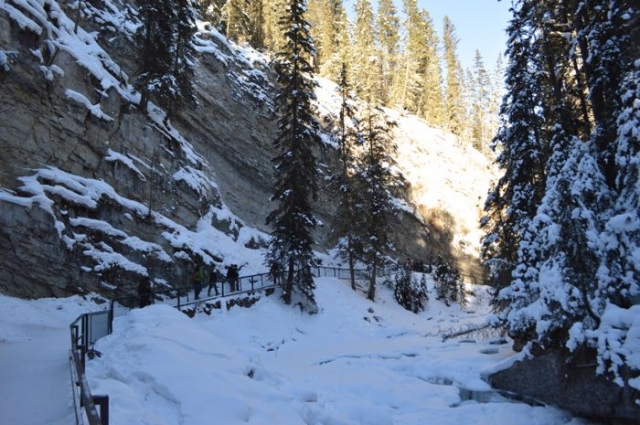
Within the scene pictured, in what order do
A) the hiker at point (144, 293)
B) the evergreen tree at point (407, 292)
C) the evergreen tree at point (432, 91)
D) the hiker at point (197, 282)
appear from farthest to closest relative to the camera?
1. the evergreen tree at point (432, 91)
2. the evergreen tree at point (407, 292)
3. the hiker at point (197, 282)
4. the hiker at point (144, 293)

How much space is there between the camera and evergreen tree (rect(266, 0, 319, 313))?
22234 mm

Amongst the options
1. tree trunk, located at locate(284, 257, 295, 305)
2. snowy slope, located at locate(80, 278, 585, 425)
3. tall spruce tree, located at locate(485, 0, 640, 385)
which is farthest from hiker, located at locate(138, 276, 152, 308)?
tall spruce tree, located at locate(485, 0, 640, 385)

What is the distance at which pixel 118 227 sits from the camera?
20016mm

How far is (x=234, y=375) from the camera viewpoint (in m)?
9.71

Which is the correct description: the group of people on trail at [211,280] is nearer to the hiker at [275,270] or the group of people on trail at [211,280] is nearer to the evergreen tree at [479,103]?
the hiker at [275,270]

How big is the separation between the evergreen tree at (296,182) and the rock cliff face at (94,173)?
4436 millimetres

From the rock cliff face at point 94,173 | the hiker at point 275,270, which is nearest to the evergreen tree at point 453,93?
the rock cliff face at point 94,173

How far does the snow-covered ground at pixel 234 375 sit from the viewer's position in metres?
7.65

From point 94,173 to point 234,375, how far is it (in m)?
14.5

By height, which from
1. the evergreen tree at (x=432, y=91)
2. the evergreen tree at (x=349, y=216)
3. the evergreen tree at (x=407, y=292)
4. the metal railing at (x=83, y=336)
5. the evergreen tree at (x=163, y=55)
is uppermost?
the evergreen tree at (x=432, y=91)

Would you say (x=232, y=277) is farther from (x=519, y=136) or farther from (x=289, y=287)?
(x=519, y=136)

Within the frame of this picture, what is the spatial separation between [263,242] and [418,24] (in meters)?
53.8

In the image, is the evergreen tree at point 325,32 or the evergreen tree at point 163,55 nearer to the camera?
the evergreen tree at point 163,55

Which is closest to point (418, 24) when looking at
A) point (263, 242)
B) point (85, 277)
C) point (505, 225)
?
point (263, 242)
